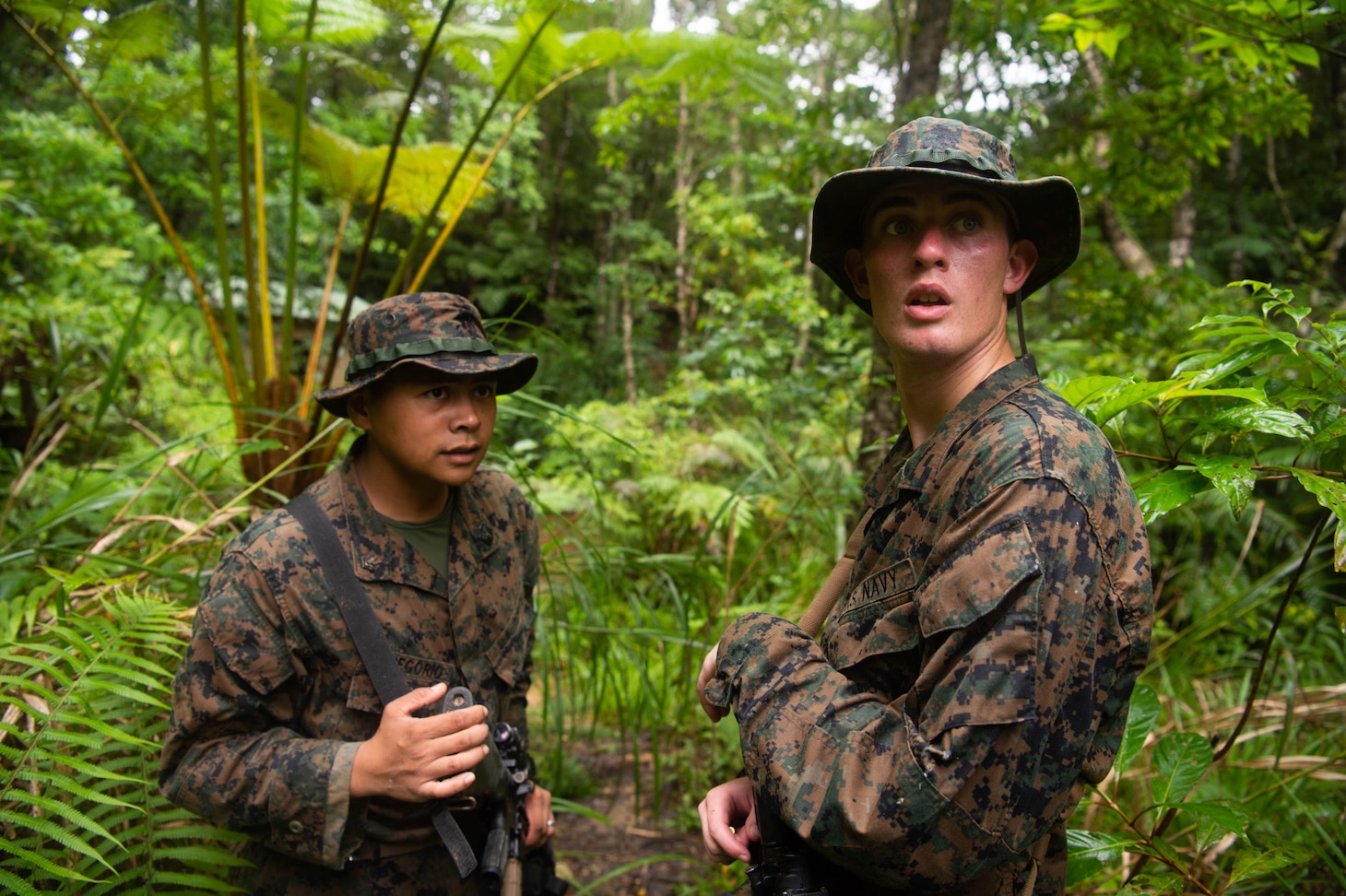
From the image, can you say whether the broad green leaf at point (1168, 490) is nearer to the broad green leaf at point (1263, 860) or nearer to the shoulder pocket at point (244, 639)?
the broad green leaf at point (1263, 860)

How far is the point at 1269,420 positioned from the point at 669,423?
6417mm

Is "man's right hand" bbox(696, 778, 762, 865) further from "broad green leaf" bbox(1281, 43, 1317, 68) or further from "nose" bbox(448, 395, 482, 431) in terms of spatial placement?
"broad green leaf" bbox(1281, 43, 1317, 68)

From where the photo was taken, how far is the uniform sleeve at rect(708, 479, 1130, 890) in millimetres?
856

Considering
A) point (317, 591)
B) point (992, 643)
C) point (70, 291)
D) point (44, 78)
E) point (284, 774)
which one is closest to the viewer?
point (992, 643)

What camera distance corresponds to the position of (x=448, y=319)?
5.73 ft

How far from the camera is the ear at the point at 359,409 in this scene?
5.78 feet

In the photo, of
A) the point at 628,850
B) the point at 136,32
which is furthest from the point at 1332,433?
the point at 136,32

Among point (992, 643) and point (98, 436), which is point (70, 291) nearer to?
point (98, 436)

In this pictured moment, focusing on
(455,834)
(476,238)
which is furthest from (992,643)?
(476,238)

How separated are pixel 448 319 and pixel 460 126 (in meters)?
11.4

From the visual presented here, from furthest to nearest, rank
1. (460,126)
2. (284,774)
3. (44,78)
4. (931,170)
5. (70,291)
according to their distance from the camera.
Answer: (460,126)
(44,78)
(70,291)
(284,774)
(931,170)

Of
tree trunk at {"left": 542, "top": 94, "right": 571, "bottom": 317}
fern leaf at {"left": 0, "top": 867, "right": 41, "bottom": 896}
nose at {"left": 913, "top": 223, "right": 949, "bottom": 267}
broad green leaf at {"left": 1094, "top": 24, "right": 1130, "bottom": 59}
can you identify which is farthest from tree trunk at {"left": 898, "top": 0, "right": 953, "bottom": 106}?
tree trunk at {"left": 542, "top": 94, "right": 571, "bottom": 317}

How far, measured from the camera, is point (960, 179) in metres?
1.07

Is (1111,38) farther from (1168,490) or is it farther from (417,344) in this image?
(417,344)
